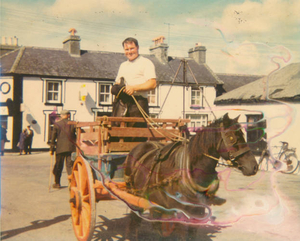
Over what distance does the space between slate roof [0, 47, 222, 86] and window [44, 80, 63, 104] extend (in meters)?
0.52

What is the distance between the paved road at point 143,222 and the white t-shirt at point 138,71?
71.6 inches

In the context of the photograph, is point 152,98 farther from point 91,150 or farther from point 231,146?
point 231,146

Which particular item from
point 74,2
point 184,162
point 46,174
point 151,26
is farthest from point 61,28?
point 46,174

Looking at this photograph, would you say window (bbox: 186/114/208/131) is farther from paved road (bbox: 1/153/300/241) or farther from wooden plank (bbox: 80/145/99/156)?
Answer: wooden plank (bbox: 80/145/99/156)

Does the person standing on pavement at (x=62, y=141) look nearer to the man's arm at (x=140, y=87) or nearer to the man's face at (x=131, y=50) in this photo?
the man's face at (x=131, y=50)

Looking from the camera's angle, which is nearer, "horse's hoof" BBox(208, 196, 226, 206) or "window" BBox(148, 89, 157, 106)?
"horse's hoof" BBox(208, 196, 226, 206)

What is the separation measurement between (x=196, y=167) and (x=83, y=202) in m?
1.84

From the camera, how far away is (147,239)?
16.9 ft

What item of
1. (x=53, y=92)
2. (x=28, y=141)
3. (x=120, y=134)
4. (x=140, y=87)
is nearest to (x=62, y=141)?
(x=120, y=134)

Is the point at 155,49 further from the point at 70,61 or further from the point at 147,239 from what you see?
the point at 147,239

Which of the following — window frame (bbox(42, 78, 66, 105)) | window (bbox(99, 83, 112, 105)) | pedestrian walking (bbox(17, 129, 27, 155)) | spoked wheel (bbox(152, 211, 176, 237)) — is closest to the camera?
spoked wheel (bbox(152, 211, 176, 237))

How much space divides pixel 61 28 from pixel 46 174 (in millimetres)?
7137

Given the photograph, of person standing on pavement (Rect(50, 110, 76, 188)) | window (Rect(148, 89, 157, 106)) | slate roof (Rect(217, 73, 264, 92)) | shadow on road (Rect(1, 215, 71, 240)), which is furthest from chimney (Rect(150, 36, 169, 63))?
shadow on road (Rect(1, 215, 71, 240))

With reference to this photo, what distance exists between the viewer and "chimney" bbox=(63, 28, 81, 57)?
25445 millimetres
